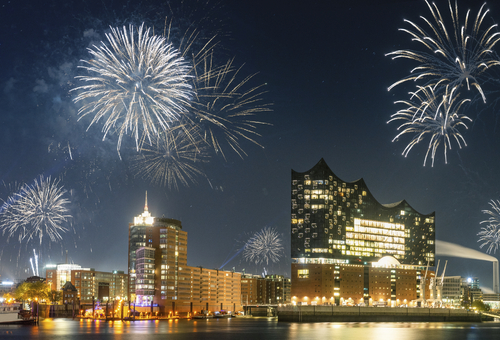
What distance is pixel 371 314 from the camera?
18075 centimetres

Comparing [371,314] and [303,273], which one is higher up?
[303,273]

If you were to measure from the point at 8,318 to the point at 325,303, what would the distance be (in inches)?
3813

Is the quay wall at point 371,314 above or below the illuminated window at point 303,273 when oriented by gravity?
below

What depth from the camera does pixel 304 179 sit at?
19400 cm

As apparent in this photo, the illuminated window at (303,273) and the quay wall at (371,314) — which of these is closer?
the quay wall at (371,314)

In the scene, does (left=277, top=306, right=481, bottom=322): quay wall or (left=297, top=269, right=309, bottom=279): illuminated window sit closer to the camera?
(left=277, top=306, right=481, bottom=322): quay wall

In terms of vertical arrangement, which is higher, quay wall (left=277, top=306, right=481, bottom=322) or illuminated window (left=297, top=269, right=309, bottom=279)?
illuminated window (left=297, top=269, right=309, bottom=279)

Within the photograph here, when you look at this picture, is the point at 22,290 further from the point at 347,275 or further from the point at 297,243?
the point at 347,275

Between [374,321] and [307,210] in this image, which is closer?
[374,321]

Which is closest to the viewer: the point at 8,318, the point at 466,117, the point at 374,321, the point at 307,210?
the point at 466,117

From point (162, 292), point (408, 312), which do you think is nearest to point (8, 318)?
point (162, 292)

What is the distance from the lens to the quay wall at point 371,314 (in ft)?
562

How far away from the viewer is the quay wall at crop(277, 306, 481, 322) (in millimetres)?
171375

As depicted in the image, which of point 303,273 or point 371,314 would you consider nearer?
point 371,314
